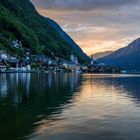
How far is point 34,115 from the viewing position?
3102 centimetres

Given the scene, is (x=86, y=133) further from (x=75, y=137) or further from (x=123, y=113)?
(x=123, y=113)

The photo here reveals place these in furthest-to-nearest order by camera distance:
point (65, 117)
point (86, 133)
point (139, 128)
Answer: point (65, 117), point (139, 128), point (86, 133)

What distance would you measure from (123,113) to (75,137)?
1117 centimetres

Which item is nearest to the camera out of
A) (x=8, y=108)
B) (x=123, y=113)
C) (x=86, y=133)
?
(x=86, y=133)

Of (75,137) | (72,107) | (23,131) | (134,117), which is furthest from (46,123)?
(72,107)

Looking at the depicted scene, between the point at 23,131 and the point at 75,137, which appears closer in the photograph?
the point at 75,137

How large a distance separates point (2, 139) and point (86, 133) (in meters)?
5.02

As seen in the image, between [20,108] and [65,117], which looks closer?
[65,117]

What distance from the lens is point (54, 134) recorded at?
23.3 meters

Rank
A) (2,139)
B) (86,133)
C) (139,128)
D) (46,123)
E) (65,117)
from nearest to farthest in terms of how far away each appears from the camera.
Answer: (2,139)
(86,133)
(139,128)
(46,123)
(65,117)

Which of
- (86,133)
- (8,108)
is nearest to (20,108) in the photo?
(8,108)

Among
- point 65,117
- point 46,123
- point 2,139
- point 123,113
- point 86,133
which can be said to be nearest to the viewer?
point 2,139

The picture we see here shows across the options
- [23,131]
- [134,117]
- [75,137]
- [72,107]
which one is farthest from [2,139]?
[72,107]

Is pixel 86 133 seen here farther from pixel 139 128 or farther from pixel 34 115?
pixel 34 115
